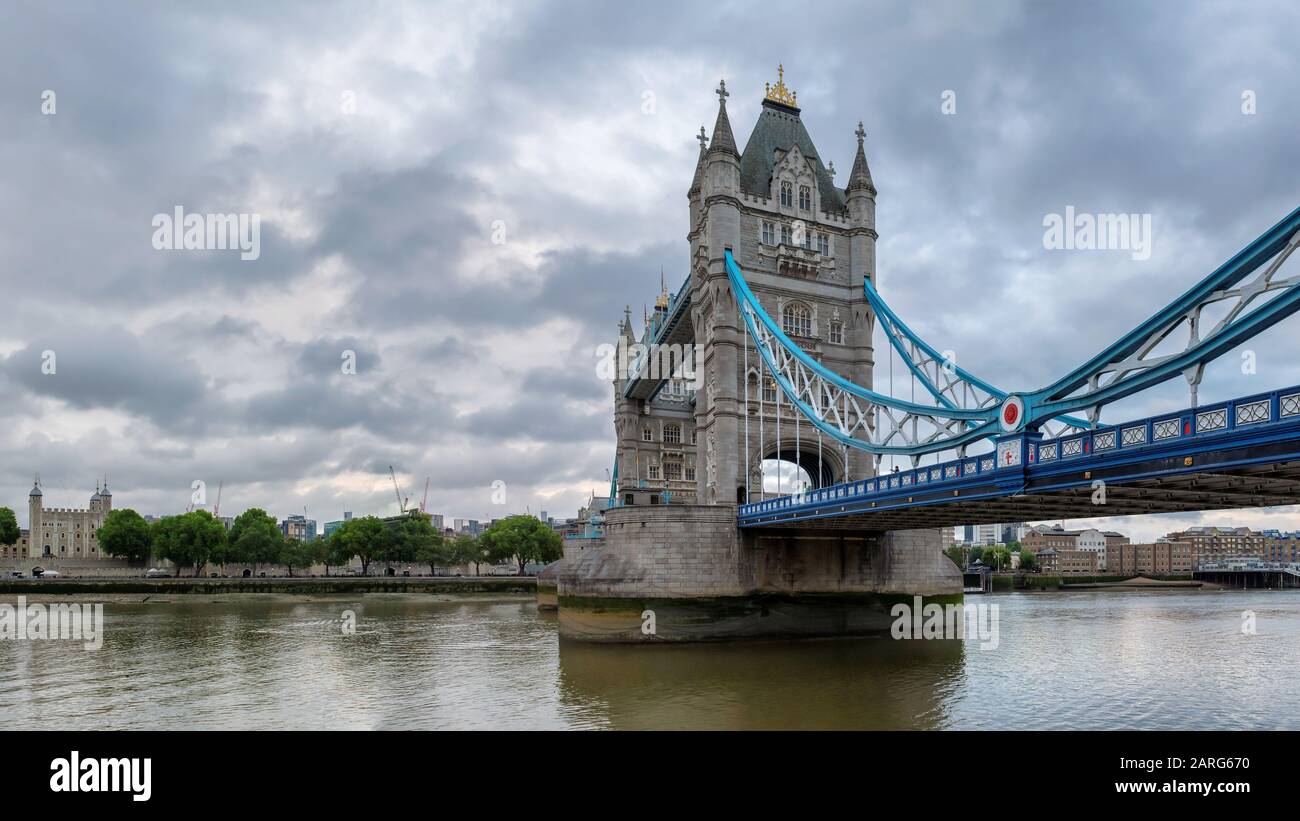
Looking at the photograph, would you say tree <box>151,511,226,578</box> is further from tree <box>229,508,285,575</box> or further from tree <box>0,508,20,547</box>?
tree <box>0,508,20,547</box>

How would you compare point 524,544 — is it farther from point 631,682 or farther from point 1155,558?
point 1155,558

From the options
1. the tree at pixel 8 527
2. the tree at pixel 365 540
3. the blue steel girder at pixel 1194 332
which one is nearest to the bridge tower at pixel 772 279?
the blue steel girder at pixel 1194 332

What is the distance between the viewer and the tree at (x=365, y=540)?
80125 mm

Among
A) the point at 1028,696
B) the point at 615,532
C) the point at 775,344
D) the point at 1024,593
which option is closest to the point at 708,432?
the point at 775,344

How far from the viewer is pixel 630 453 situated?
186 ft

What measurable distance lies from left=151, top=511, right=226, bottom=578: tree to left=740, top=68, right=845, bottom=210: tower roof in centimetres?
6104

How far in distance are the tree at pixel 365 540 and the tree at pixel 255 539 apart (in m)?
5.85

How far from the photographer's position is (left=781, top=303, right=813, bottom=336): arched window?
3625 centimetres

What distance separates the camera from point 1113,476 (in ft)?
52.3

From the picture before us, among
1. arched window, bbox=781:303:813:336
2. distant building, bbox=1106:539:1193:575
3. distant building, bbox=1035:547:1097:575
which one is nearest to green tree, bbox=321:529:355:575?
arched window, bbox=781:303:813:336

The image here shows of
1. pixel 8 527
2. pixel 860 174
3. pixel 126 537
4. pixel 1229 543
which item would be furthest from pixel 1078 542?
pixel 8 527

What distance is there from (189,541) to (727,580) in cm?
6170
